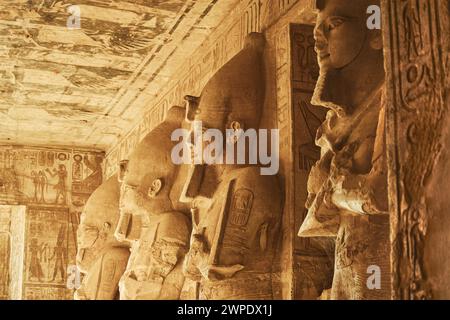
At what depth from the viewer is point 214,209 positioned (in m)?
6.48

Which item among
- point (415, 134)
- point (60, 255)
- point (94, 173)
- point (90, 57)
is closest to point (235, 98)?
point (90, 57)

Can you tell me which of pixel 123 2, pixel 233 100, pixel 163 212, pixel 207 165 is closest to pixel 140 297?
pixel 163 212

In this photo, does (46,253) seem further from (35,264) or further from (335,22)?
(335,22)

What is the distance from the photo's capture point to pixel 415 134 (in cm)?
367

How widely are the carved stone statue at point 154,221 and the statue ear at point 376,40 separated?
310 cm

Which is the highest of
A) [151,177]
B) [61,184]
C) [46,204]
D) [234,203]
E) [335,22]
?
[335,22]

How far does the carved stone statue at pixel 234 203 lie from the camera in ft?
20.3

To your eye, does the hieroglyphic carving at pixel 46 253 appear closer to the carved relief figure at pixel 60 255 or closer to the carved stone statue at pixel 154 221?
the carved relief figure at pixel 60 255

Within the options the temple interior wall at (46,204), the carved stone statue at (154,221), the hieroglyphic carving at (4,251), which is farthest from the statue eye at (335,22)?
the hieroglyphic carving at (4,251)

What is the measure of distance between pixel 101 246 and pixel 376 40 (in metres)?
5.46

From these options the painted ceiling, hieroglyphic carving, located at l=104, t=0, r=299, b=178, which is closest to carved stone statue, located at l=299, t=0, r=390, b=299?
hieroglyphic carving, located at l=104, t=0, r=299, b=178

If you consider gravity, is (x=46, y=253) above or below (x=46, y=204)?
below

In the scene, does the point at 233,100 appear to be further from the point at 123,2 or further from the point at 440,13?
the point at 440,13

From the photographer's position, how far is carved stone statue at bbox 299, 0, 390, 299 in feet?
15.4
